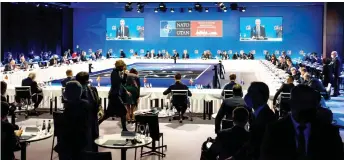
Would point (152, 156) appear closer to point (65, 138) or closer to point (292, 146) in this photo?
point (65, 138)

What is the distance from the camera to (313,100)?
1917 mm

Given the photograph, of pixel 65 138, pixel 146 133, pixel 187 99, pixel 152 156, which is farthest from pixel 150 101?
pixel 65 138

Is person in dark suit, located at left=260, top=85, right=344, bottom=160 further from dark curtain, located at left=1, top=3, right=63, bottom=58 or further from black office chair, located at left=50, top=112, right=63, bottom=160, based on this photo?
dark curtain, located at left=1, top=3, right=63, bottom=58

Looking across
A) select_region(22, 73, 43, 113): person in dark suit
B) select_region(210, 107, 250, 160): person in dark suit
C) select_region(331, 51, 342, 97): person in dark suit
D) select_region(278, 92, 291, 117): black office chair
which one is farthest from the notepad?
select_region(331, 51, 342, 97): person in dark suit

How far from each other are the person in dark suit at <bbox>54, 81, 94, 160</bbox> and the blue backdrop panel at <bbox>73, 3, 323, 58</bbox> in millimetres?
23935

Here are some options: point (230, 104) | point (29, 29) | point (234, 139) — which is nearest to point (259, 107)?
point (234, 139)

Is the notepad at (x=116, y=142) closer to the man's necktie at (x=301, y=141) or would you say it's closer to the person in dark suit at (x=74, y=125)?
the person in dark suit at (x=74, y=125)

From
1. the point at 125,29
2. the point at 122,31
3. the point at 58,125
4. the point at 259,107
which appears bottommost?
the point at 58,125

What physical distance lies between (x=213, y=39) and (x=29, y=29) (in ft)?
35.9

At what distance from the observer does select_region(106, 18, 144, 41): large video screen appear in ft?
92.2

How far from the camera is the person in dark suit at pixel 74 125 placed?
370 cm

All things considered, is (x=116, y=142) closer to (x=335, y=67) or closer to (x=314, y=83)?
→ (x=314, y=83)

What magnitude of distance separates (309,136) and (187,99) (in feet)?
21.8

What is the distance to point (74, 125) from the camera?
3723mm
